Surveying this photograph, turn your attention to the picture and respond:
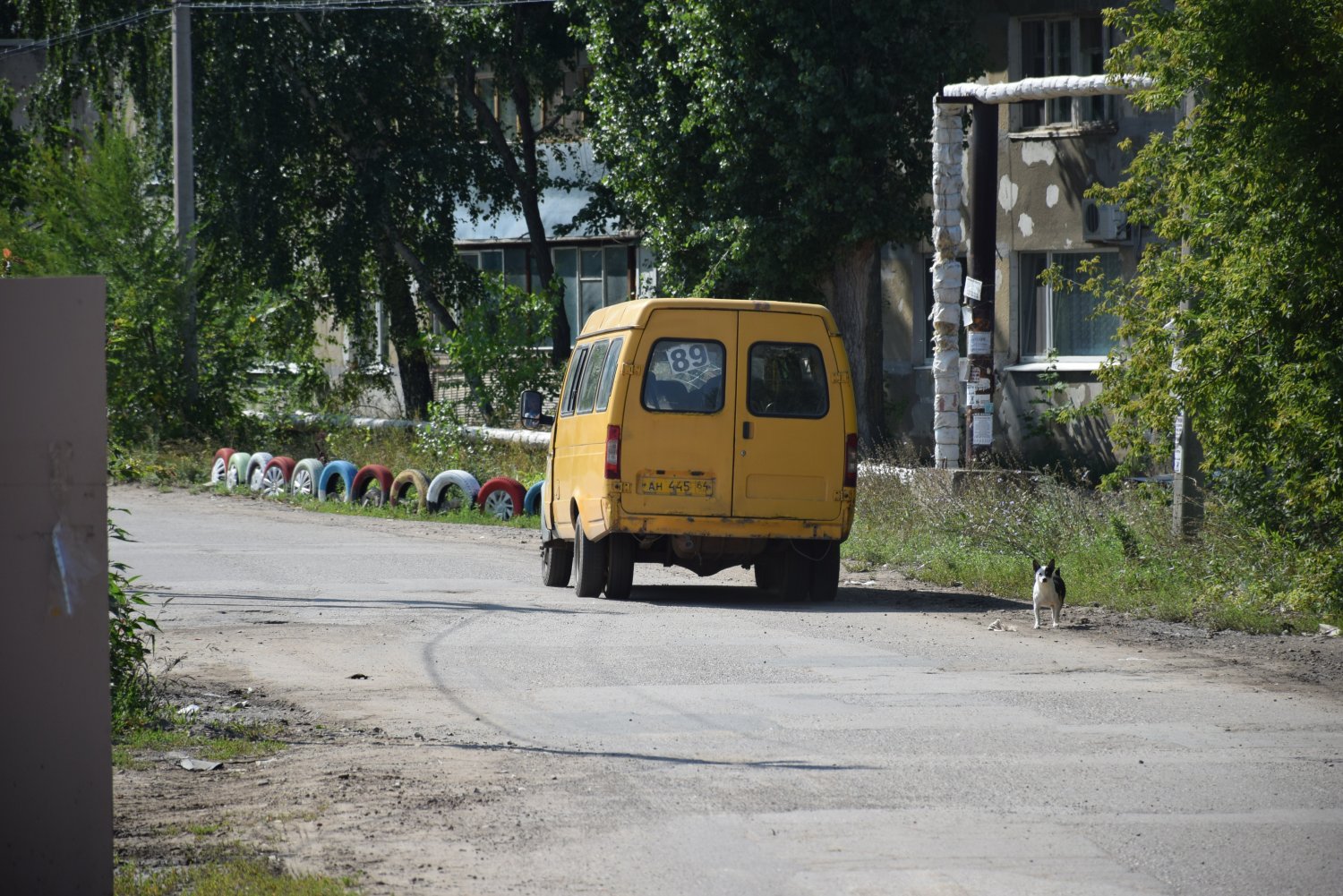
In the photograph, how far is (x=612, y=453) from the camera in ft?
47.0

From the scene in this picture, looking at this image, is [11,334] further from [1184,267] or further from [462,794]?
[1184,267]

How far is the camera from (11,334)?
5.30 meters

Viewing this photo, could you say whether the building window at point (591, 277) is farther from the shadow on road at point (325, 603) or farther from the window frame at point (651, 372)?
the shadow on road at point (325, 603)

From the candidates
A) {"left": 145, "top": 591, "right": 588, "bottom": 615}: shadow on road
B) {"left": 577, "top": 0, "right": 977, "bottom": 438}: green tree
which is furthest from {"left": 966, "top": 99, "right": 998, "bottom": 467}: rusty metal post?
{"left": 145, "top": 591, "right": 588, "bottom": 615}: shadow on road

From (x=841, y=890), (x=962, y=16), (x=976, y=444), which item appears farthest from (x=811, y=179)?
(x=841, y=890)

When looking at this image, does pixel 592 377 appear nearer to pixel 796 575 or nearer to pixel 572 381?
pixel 572 381

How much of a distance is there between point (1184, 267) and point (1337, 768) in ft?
21.6

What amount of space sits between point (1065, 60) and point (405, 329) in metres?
14.7

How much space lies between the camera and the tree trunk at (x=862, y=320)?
2761 centimetres

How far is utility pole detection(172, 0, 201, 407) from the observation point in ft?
102

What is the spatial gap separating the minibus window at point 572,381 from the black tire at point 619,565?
1.70 metres

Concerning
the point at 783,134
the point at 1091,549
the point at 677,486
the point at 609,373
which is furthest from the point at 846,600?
the point at 783,134

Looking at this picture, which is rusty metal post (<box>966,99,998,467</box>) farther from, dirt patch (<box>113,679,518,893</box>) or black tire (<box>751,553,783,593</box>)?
dirt patch (<box>113,679,518,893</box>)

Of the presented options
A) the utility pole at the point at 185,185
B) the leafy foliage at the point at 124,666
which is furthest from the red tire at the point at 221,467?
the leafy foliage at the point at 124,666
